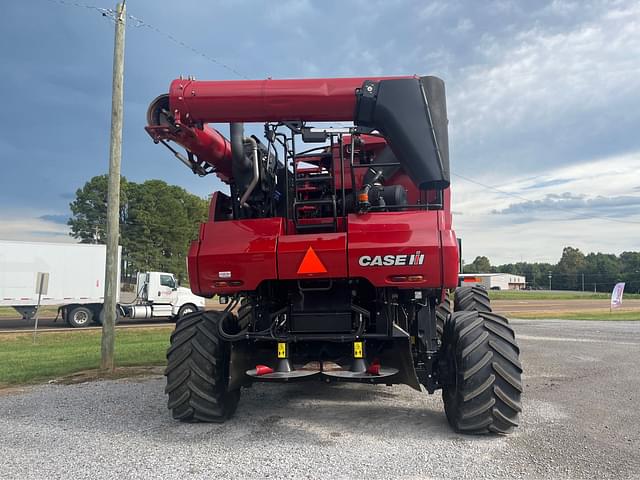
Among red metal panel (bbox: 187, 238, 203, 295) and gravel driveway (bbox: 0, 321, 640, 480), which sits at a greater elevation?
red metal panel (bbox: 187, 238, 203, 295)

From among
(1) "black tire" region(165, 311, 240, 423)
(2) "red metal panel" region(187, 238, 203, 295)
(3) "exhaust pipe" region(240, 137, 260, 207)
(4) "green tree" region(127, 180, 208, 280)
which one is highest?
(4) "green tree" region(127, 180, 208, 280)

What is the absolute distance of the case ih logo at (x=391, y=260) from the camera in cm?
474

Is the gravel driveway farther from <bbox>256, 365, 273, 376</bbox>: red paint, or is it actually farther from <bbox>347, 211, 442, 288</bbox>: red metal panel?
<bbox>347, 211, 442, 288</bbox>: red metal panel

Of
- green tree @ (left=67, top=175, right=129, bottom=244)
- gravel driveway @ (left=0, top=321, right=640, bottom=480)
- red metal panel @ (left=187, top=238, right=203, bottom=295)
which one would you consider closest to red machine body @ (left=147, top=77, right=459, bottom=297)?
red metal panel @ (left=187, top=238, right=203, bottom=295)

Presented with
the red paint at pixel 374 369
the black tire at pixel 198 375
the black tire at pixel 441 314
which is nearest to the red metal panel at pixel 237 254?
the black tire at pixel 198 375

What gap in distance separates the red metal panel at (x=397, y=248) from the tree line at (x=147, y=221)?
2011 inches

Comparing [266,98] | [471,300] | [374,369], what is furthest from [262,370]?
[471,300]

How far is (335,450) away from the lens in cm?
453

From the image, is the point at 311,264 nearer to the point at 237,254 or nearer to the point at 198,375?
the point at 237,254

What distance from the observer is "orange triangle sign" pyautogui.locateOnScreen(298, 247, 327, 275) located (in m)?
4.90

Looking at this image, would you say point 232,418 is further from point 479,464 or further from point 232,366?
point 479,464

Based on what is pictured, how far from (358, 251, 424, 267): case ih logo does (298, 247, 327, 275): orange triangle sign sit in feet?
1.25

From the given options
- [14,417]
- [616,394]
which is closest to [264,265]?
[14,417]

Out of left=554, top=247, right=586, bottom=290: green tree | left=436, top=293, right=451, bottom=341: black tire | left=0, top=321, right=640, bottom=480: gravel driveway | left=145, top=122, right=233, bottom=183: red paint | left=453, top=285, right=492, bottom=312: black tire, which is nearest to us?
left=0, top=321, right=640, bottom=480: gravel driveway
